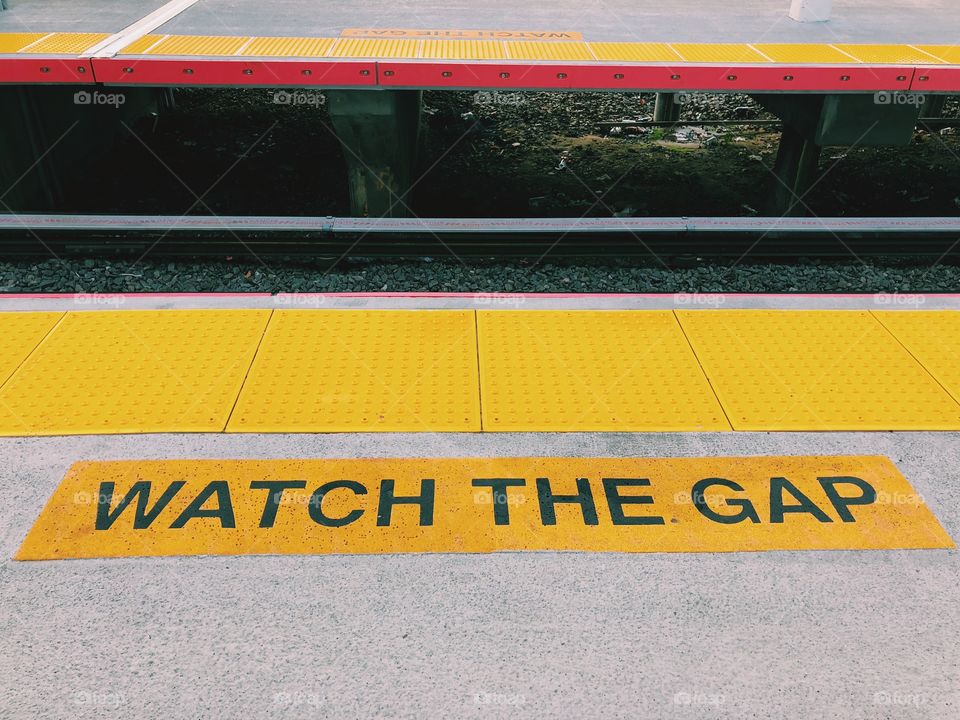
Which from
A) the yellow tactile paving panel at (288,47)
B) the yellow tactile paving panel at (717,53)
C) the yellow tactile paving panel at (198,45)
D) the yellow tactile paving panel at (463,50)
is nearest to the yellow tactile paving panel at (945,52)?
the yellow tactile paving panel at (717,53)

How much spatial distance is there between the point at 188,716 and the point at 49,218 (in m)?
5.91

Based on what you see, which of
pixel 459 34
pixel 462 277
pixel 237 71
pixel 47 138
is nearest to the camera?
pixel 237 71

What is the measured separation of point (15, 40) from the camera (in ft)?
23.1

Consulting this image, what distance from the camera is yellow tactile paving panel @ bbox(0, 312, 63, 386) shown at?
463 centimetres

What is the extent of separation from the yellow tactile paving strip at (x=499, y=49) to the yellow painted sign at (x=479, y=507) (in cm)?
420

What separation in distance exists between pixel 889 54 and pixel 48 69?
762cm

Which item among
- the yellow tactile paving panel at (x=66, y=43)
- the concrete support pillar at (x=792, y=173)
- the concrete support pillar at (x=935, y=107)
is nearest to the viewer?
the yellow tactile paving panel at (x=66, y=43)

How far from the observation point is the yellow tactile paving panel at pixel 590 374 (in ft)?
14.0

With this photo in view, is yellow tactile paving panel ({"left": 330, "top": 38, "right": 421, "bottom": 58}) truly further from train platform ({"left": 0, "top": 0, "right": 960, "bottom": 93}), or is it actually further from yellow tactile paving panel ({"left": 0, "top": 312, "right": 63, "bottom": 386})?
yellow tactile paving panel ({"left": 0, "top": 312, "right": 63, "bottom": 386})

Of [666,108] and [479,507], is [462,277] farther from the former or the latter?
[666,108]

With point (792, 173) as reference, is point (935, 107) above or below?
above

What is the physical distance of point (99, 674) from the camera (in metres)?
2.89

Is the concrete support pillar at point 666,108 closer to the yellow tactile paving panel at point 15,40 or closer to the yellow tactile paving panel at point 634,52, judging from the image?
the yellow tactile paving panel at point 634,52

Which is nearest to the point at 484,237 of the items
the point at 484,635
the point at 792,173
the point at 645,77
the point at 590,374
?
the point at 645,77
